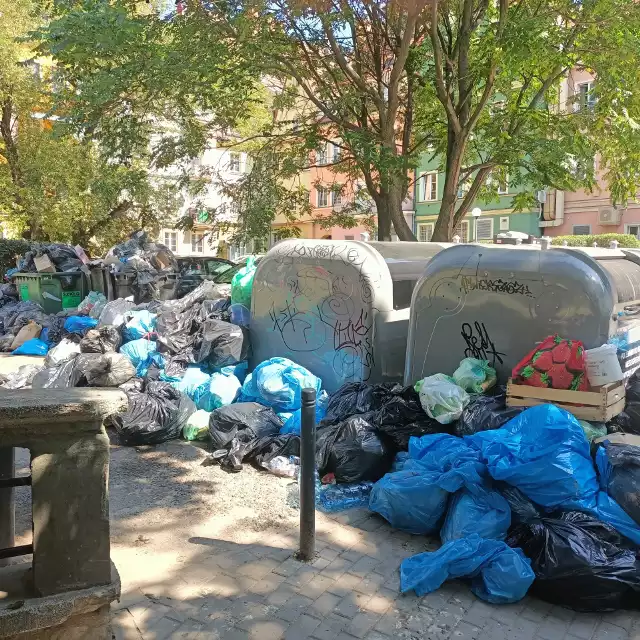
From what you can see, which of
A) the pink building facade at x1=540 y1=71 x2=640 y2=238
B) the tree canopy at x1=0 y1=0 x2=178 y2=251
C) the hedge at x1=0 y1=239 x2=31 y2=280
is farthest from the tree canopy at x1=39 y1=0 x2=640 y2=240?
the pink building facade at x1=540 y1=71 x2=640 y2=238

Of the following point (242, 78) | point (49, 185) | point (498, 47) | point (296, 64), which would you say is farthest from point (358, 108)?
point (49, 185)

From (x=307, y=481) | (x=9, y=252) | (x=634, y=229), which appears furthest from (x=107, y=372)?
(x=634, y=229)

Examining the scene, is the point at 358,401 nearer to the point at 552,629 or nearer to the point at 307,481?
the point at 307,481

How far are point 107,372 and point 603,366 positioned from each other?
13.0 feet

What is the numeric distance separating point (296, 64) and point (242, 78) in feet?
4.18

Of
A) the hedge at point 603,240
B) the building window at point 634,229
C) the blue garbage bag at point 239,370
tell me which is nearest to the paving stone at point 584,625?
the blue garbage bag at point 239,370

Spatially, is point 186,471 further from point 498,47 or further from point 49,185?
point 49,185

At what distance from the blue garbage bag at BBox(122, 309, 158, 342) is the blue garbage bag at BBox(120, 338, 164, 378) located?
0.95 feet

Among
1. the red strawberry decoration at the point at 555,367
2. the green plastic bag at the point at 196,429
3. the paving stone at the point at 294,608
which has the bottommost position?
the paving stone at the point at 294,608

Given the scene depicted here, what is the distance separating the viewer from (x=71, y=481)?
2.11 meters

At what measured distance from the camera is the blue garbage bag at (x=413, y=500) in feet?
11.0

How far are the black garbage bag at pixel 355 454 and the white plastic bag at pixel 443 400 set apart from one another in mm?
391

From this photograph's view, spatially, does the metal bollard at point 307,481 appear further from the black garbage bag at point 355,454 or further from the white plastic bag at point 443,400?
the white plastic bag at point 443,400

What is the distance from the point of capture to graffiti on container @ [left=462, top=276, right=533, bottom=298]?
432cm
